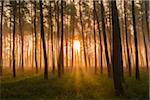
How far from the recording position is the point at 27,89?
20812mm

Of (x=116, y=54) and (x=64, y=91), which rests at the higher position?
(x=116, y=54)

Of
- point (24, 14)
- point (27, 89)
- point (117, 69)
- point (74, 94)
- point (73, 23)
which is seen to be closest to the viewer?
point (117, 69)

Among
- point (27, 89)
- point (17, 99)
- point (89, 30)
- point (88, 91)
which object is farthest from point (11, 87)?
point (89, 30)

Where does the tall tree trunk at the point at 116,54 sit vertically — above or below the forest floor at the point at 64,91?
above

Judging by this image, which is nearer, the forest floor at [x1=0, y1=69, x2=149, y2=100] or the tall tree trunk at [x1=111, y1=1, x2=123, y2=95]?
the tall tree trunk at [x1=111, y1=1, x2=123, y2=95]

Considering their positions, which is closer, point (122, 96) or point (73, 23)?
point (122, 96)

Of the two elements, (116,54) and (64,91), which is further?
(64,91)

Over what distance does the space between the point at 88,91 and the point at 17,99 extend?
523 centimetres

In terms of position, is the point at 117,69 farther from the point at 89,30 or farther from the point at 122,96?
the point at 89,30

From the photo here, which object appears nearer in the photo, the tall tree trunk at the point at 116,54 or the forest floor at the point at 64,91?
the tall tree trunk at the point at 116,54

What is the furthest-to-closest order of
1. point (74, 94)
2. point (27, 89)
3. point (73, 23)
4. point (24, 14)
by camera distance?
point (73, 23) → point (24, 14) → point (27, 89) → point (74, 94)

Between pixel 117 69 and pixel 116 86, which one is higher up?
pixel 117 69

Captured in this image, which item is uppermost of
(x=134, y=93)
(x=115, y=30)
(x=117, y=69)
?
(x=115, y=30)

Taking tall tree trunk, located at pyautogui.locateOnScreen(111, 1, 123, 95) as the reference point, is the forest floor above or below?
below
